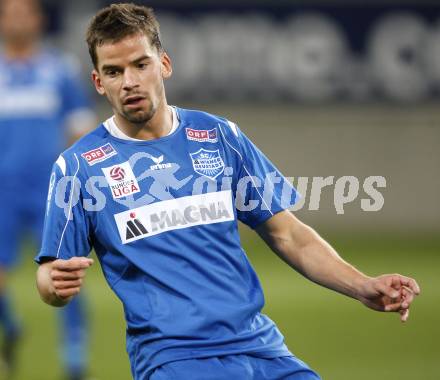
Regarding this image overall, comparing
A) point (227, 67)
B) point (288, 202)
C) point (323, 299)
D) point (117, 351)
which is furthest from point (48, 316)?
point (288, 202)

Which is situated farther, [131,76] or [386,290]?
[131,76]

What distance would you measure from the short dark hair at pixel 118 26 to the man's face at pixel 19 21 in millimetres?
4234

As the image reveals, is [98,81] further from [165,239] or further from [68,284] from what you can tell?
[68,284]

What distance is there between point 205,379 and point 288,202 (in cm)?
85

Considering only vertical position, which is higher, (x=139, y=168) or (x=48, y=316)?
(x=139, y=168)

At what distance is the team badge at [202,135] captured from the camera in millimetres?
4139

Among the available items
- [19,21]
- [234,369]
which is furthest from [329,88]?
[234,369]

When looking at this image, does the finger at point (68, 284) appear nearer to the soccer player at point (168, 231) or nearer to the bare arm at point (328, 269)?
the soccer player at point (168, 231)

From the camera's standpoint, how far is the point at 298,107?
15.3 metres

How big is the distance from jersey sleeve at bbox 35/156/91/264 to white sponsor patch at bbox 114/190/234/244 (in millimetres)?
138

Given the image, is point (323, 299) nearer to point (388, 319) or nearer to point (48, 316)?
point (388, 319)

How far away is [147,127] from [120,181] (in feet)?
0.80

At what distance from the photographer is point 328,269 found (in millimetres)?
4102

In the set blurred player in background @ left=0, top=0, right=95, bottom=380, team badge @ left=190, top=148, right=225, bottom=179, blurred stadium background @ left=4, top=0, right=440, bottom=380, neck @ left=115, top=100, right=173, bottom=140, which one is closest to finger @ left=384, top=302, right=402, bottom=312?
team badge @ left=190, top=148, right=225, bottom=179
